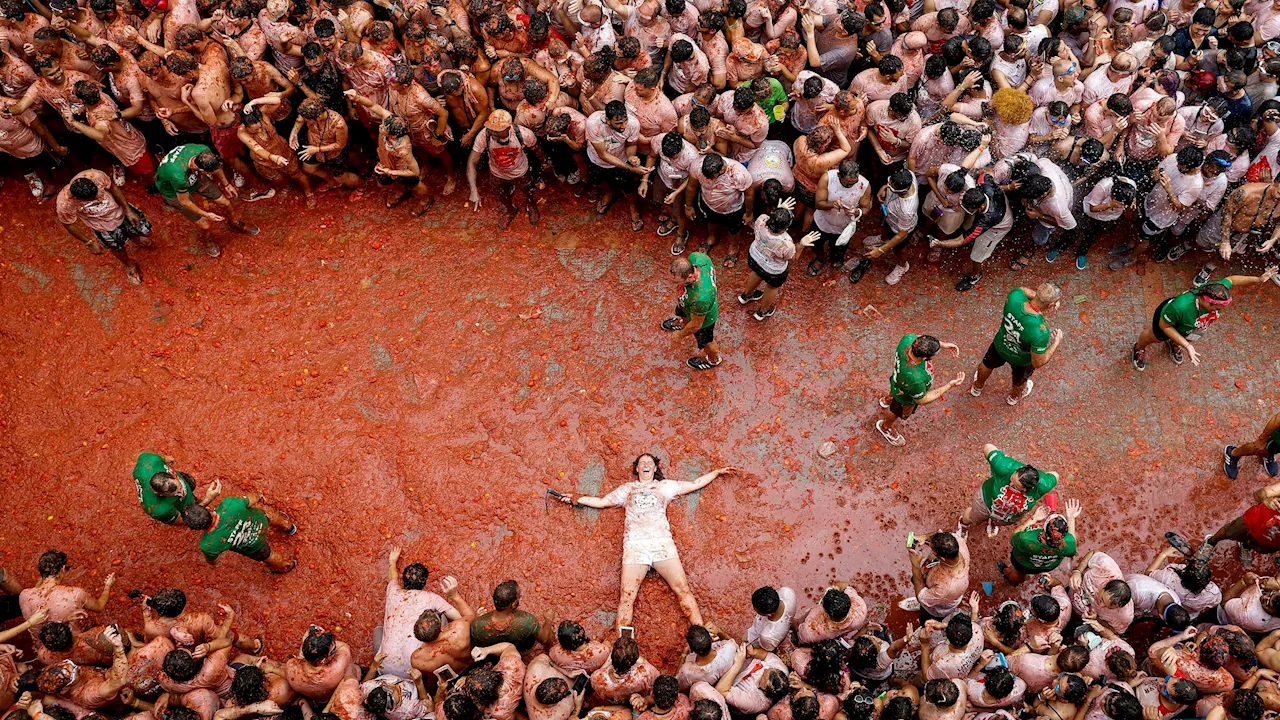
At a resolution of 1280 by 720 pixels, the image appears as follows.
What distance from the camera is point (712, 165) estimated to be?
9.22 meters

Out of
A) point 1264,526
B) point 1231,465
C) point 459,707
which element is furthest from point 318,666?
point 1231,465

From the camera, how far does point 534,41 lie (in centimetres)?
1058

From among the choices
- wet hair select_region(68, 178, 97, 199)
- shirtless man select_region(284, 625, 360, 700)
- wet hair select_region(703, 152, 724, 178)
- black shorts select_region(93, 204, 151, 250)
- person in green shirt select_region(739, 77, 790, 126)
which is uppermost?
person in green shirt select_region(739, 77, 790, 126)

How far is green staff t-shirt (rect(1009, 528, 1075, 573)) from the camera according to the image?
773cm

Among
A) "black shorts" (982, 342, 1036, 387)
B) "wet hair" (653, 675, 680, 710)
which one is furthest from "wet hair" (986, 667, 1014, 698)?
"black shorts" (982, 342, 1036, 387)

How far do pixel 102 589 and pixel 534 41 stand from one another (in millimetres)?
7812

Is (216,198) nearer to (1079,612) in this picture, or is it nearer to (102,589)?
(102,589)

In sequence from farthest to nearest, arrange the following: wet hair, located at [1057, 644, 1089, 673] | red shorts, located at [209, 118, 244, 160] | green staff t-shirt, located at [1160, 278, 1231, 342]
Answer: red shorts, located at [209, 118, 244, 160]
green staff t-shirt, located at [1160, 278, 1231, 342]
wet hair, located at [1057, 644, 1089, 673]

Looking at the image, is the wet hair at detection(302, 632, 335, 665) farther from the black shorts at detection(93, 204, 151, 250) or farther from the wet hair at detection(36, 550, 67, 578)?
the black shorts at detection(93, 204, 151, 250)

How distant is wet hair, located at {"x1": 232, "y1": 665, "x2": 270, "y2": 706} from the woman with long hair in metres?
3.21

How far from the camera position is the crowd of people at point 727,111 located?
9742 mm

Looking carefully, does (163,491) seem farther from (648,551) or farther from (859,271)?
(859,271)

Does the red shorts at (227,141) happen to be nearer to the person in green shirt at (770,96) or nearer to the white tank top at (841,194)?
the person in green shirt at (770,96)

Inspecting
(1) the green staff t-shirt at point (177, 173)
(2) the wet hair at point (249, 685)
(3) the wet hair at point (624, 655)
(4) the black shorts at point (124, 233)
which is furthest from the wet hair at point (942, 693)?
(4) the black shorts at point (124, 233)
